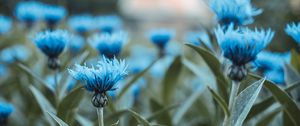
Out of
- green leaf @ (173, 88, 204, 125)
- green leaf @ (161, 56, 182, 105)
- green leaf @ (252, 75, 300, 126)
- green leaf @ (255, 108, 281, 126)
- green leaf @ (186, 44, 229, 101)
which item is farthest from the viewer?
green leaf @ (161, 56, 182, 105)

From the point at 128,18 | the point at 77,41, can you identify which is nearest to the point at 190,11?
the point at 128,18

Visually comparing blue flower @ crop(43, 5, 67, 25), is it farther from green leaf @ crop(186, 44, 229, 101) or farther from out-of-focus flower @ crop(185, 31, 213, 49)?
green leaf @ crop(186, 44, 229, 101)

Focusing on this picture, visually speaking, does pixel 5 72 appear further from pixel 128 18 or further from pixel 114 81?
pixel 128 18

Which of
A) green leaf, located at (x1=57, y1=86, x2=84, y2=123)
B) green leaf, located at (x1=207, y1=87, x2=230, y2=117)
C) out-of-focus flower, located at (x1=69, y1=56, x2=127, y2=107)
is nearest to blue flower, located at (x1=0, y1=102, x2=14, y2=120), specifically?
green leaf, located at (x1=57, y1=86, x2=84, y2=123)

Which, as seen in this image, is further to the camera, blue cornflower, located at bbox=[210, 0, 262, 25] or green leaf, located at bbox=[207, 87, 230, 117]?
blue cornflower, located at bbox=[210, 0, 262, 25]

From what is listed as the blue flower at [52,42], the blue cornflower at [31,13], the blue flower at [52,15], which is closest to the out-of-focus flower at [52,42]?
the blue flower at [52,42]

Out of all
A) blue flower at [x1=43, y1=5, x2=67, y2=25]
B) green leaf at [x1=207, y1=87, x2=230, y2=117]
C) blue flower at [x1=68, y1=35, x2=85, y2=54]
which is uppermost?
blue flower at [x1=43, y1=5, x2=67, y2=25]
